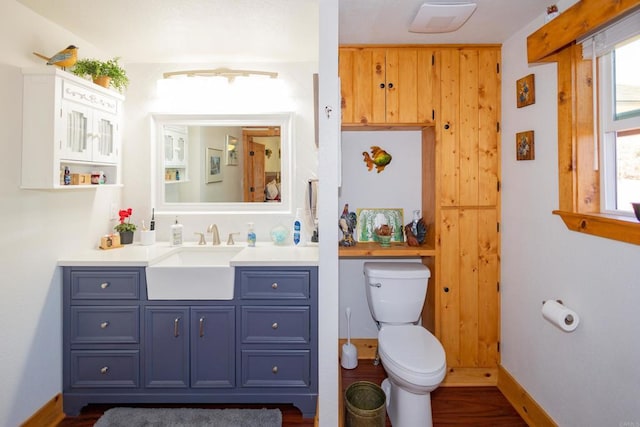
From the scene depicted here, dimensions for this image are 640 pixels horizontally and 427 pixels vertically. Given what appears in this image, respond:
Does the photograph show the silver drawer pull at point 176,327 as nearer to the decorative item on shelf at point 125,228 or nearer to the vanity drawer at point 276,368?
the vanity drawer at point 276,368

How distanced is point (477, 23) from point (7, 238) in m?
2.83

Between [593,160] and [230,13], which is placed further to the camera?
[230,13]

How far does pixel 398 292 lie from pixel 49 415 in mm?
2199

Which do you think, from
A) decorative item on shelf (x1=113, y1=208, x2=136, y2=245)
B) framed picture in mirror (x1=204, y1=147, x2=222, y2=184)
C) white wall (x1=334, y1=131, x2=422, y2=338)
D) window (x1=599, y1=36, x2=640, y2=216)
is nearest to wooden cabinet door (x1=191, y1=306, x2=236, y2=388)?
decorative item on shelf (x1=113, y1=208, x2=136, y2=245)

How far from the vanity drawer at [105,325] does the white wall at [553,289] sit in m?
2.34

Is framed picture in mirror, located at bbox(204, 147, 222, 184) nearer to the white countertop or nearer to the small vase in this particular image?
the white countertop

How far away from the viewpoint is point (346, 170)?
284cm

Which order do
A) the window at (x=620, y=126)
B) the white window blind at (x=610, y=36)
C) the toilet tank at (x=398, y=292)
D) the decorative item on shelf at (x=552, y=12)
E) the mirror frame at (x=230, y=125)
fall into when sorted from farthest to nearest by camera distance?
1. the mirror frame at (x=230, y=125)
2. the toilet tank at (x=398, y=292)
3. the decorative item on shelf at (x=552, y=12)
4. the window at (x=620, y=126)
5. the white window blind at (x=610, y=36)

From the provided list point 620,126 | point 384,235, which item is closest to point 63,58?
point 384,235

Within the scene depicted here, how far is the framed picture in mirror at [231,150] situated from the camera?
2844 mm

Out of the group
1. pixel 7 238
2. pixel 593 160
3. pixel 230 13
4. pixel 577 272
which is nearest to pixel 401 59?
pixel 230 13

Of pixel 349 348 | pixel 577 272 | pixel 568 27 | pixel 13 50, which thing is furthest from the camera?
pixel 349 348

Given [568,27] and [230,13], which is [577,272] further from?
→ [230,13]

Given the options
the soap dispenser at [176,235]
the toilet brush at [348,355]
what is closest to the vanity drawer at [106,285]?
the soap dispenser at [176,235]
